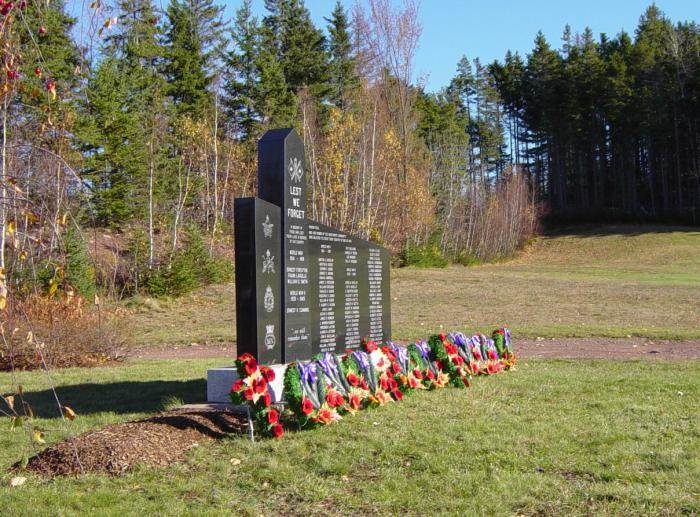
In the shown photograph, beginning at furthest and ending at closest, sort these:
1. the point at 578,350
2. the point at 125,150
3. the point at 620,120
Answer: the point at 620,120, the point at 125,150, the point at 578,350

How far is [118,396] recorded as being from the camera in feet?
32.3

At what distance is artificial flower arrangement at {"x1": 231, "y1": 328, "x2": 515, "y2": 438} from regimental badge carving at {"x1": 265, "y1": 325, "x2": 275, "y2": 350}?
21.1 inches

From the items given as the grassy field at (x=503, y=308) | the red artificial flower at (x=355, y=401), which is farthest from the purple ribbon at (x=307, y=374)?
the grassy field at (x=503, y=308)

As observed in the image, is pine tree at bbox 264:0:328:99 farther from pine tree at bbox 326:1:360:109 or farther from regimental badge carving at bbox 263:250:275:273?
regimental badge carving at bbox 263:250:275:273

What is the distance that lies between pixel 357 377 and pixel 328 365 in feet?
1.52

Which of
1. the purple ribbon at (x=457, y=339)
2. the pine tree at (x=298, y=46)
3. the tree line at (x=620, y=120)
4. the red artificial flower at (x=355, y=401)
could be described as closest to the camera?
the red artificial flower at (x=355, y=401)

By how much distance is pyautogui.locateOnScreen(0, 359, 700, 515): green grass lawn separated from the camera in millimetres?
5059

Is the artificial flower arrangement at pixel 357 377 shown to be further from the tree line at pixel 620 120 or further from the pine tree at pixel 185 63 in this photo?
the tree line at pixel 620 120

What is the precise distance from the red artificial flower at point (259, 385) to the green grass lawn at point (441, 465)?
1.59ft

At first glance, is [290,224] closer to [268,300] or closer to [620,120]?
[268,300]

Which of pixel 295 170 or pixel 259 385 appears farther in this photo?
pixel 295 170

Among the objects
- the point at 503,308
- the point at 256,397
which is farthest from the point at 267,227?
the point at 503,308

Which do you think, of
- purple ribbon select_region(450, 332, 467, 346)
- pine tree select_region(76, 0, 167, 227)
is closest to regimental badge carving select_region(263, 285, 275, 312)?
purple ribbon select_region(450, 332, 467, 346)

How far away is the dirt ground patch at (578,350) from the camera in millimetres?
14047
